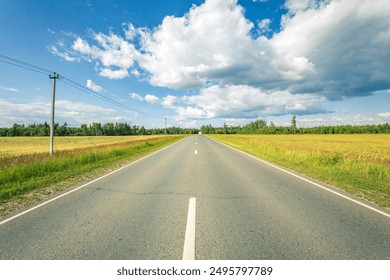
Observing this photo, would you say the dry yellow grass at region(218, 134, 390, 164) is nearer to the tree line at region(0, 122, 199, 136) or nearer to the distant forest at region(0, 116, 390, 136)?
the distant forest at region(0, 116, 390, 136)

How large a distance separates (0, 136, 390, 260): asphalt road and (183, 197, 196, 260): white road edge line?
0.10ft

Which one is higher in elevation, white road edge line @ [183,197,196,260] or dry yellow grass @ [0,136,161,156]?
white road edge line @ [183,197,196,260]

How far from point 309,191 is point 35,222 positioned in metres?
7.14

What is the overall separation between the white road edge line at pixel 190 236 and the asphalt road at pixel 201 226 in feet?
0.10

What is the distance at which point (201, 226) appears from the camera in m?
4.09

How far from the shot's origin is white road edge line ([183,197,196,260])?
311 cm

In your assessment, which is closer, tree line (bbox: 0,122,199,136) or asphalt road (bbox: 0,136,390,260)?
asphalt road (bbox: 0,136,390,260)

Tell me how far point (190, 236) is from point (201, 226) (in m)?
0.47

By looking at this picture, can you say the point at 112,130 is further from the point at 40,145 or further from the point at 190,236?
the point at 190,236

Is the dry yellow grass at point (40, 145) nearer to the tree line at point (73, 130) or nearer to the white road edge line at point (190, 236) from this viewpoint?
the white road edge line at point (190, 236)

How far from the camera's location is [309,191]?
661 centimetres

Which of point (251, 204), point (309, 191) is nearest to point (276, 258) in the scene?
point (251, 204)

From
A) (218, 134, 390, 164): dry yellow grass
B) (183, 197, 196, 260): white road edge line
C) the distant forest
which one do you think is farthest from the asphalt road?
the distant forest

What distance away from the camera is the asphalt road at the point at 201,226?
3205 millimetres
